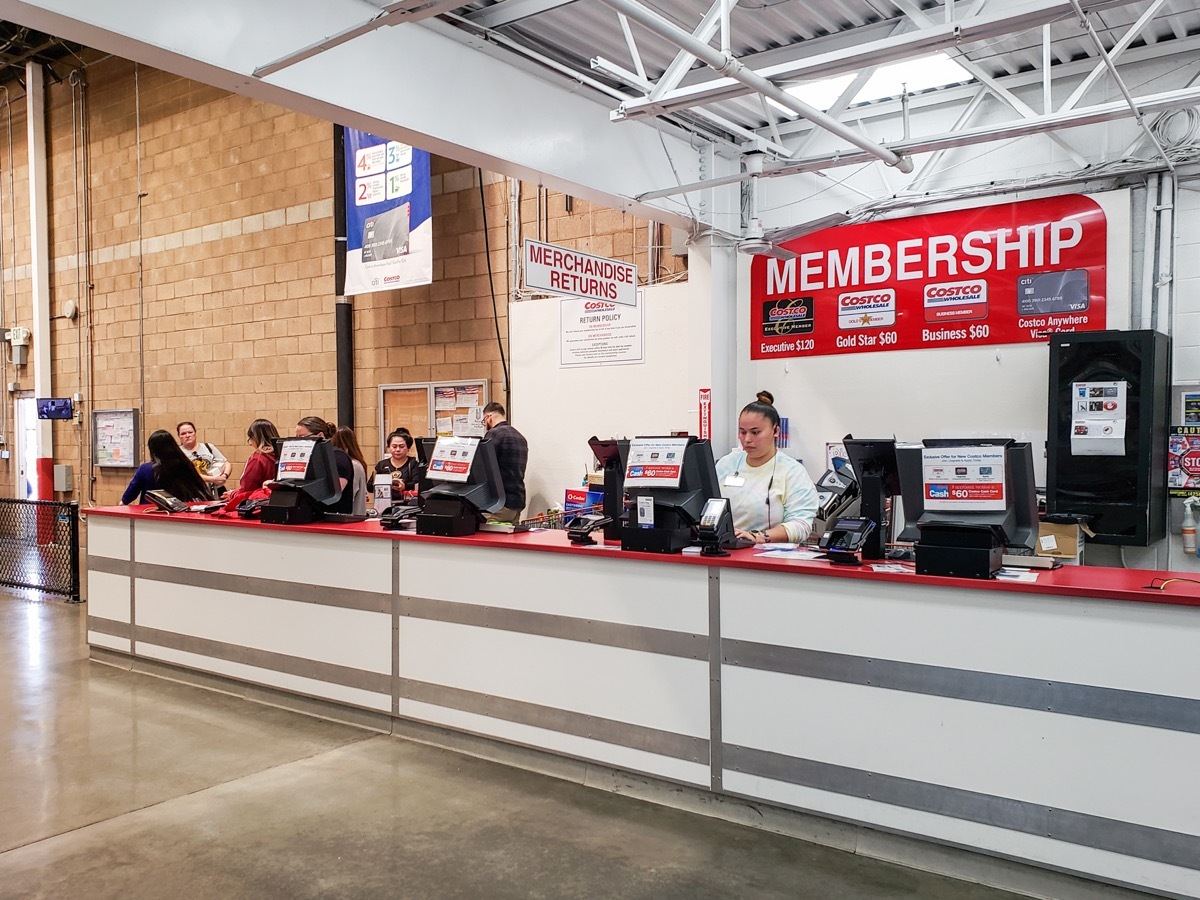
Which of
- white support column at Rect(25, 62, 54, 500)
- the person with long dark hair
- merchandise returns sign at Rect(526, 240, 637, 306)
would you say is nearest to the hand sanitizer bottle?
merchandise returns sign at Rect(526, 240, 637, 306)

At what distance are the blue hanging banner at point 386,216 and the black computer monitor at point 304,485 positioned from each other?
2839 mm

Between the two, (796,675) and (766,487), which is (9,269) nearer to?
(766,487)

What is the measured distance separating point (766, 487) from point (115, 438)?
9772 mm

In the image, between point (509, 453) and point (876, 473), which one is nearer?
point (876, 473)

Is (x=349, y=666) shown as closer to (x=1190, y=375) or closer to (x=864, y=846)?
(x=864, y=846)

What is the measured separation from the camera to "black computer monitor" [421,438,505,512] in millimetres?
4234

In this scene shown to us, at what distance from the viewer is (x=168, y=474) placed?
6418mm

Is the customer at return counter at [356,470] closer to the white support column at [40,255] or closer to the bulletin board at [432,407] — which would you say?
the bulletin board at [432,407]

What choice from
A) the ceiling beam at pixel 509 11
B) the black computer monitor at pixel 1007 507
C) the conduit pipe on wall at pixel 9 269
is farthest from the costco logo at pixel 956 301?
the conduit pipe on wall at pixel 9 269

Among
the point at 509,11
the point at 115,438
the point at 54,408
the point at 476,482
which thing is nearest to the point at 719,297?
the point at 509,11

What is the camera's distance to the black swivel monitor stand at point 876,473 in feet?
11.3

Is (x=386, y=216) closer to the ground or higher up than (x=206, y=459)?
higher up

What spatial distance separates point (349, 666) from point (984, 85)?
16.9 ft

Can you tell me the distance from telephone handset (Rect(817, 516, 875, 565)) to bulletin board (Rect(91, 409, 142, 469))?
1005 cm
